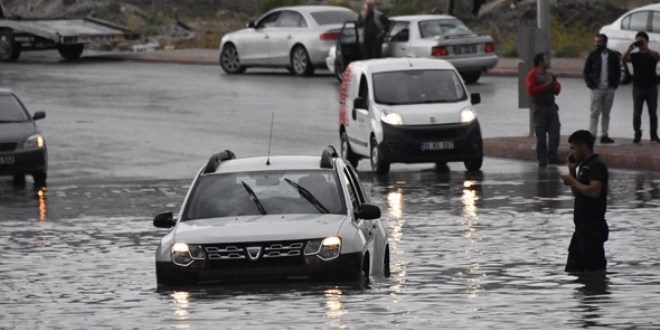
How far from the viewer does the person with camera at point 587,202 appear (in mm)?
16031

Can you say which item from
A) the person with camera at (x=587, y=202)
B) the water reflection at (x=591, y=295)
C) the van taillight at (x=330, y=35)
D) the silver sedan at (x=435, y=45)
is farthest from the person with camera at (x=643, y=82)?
the van taillight at (x=330, y=35)

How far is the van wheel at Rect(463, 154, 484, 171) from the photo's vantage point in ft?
92.6

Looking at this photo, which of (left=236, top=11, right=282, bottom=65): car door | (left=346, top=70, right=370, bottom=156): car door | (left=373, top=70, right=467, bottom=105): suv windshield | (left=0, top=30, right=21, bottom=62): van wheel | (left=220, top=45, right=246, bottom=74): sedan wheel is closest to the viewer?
(left=373, top=70, right=467, bottom=105): suv windshield

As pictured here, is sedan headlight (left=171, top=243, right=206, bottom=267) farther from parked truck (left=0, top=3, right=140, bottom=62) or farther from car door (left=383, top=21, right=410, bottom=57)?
parked truck (left=0, top=3, right=140, bottom=62)

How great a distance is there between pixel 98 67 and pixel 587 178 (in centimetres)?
3513

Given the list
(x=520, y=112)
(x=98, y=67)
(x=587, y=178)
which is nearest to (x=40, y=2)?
(x=98, y=67)

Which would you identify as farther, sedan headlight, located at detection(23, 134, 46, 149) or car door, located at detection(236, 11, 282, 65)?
car door, located at detection(236, 11, 282, 65)

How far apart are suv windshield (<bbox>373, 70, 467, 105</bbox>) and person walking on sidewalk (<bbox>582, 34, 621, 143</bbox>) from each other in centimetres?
234

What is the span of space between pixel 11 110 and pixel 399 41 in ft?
50.2

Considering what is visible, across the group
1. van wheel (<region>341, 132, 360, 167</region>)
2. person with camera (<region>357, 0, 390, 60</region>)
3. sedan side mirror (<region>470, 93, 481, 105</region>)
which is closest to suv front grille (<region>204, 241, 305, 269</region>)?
sedan side mirror (<region>470, 93, 481, 105</region>)

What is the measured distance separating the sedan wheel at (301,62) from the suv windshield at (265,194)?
96.0 feet

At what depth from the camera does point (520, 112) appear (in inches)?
1446

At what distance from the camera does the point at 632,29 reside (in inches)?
1593

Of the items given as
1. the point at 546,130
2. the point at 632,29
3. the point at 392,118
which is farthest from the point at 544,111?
the point at 632,29
